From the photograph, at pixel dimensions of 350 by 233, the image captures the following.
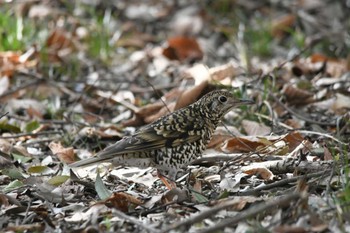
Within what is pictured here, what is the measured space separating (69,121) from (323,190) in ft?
10.0

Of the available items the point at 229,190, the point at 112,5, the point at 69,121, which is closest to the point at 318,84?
the point at 69,121

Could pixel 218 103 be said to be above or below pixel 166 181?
above

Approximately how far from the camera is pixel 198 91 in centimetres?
744

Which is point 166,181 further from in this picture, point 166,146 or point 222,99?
point 222,99

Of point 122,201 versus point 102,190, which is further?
point 102,190

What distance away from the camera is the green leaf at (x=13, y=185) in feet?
17.4

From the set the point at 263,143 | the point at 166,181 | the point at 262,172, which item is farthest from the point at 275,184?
the point at 263,143

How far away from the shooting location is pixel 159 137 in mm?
5695

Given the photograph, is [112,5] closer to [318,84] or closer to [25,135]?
[318,84]

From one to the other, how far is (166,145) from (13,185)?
46.4 inches

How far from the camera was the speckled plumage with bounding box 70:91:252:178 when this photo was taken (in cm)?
550

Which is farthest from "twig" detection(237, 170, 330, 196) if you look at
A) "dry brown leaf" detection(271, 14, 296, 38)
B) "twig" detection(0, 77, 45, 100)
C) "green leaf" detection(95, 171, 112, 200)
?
"dry brown leaf" detection(271, 14, 296, 38)

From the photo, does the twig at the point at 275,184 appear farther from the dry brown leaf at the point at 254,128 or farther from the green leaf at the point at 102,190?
the dry brown leaf at the point at 254,128

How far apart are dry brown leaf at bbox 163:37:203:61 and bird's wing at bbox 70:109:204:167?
4.28 metres
